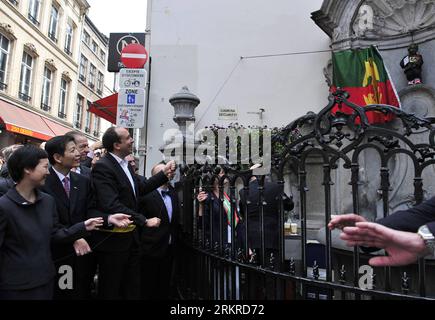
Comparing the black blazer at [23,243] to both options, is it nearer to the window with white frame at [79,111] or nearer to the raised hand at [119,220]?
the raised hand at [119,220]

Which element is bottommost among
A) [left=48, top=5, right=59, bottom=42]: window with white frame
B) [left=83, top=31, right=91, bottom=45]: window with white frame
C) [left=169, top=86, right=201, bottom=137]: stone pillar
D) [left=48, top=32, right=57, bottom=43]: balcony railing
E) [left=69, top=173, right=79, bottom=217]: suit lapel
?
[left=69, top=173, right=79, bottom=217]: suit lapel

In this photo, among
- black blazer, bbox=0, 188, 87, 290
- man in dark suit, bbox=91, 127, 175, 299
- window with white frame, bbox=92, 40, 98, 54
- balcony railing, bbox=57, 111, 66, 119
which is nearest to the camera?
black blazer, bbox=0, 188, 87, 290

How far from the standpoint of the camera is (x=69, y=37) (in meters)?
25.4

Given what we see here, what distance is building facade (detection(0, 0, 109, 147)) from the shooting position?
56.7 feet

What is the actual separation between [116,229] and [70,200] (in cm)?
47

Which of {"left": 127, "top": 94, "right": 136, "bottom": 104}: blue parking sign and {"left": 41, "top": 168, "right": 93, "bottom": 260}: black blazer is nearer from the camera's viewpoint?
{"left": 41, "top": 168, "right": 93, "bottom": 260}: black blazer

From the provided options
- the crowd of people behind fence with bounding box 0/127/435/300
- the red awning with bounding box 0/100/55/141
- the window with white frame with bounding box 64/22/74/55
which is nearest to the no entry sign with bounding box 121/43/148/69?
the crowd of people behind fence with bounding box 0/127/435/300

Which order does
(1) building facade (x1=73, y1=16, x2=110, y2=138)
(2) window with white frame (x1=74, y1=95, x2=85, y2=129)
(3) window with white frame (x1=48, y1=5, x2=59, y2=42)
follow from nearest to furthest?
1. (3) window with white frame (x1=48, y1=5, x2=59, y2=42)
2. (2) window with white frame (x1=74, y1=95, x2=85, y2=129)
3. (1) building facade (x1=73, y1=16, x2=110, y2=138)

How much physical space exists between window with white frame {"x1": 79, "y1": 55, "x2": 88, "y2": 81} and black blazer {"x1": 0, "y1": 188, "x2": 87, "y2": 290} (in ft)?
96.0

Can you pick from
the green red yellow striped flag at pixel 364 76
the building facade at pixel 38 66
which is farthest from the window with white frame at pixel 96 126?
the green red yellow striped flag at pixel 364 76

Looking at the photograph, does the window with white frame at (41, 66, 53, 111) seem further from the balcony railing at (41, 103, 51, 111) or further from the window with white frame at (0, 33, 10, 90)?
the window with white frame at (0, 33, 10, 90)

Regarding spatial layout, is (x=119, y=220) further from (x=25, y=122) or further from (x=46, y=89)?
(x=46, y=89)
